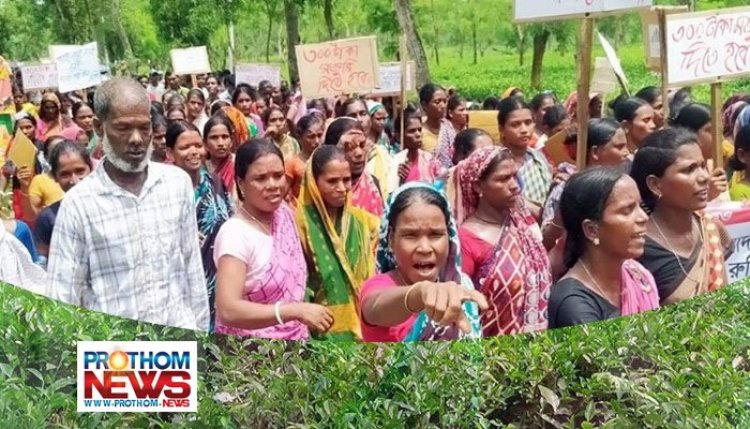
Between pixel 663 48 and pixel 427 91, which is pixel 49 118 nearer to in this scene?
pixel 427 91

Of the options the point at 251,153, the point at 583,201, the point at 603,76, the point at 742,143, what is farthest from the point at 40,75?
the point at 742,143

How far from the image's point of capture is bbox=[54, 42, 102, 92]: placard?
3.12 m

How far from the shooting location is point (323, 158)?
3479mm

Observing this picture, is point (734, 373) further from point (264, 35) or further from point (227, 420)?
point (264, 35)

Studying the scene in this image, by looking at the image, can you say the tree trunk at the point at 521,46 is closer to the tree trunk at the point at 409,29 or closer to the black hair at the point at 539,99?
the tree trunk at the point at 409,29

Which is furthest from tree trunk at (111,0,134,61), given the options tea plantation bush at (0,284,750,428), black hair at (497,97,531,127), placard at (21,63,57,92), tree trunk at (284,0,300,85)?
black hair at (497,97,531,127)

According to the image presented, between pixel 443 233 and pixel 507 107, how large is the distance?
1.45 m

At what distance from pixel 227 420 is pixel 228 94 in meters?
2.06

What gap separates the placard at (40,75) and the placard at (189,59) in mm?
436

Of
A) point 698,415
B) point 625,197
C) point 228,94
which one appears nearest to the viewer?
point 625,197

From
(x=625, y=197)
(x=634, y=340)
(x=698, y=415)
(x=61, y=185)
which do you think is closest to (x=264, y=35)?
(x=61, y=185)

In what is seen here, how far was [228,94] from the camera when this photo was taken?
491 cm

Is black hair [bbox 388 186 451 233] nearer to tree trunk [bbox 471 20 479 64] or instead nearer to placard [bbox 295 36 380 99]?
tree trunk [bbox 471 20 479 64]

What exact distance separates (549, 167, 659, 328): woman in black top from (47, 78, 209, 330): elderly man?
1015 mm
